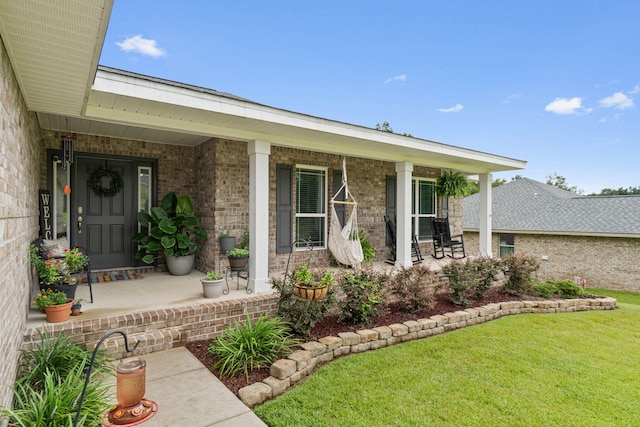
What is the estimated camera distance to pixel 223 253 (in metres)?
5.60

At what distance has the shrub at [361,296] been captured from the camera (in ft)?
14.7

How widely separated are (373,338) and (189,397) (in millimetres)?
2208

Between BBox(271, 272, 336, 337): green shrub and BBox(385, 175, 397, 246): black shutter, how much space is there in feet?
12.7

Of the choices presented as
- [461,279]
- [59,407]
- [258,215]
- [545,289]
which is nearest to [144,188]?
[258,215]

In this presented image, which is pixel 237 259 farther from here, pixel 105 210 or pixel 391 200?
pixel 391 200

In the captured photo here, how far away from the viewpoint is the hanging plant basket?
399cm

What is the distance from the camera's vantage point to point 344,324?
4559 mm

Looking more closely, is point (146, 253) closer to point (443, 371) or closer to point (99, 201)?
point (99, 201)

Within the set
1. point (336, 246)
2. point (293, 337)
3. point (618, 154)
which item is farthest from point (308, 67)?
point (618, 154)

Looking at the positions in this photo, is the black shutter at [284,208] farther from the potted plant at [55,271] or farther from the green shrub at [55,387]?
the green shrub at [55,387]

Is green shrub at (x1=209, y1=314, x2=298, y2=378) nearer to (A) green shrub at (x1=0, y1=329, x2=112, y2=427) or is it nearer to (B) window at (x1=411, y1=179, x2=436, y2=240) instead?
(A) green shrub at (x1=0, y1=329, x2=112, y2=427)

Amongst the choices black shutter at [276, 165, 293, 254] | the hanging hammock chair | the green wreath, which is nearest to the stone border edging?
the hanging hammock chair

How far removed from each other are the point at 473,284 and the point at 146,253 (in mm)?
5799

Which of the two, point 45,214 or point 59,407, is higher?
point 45,214
